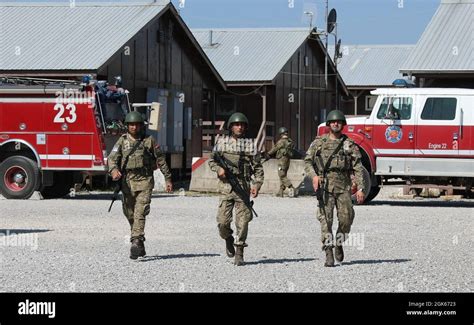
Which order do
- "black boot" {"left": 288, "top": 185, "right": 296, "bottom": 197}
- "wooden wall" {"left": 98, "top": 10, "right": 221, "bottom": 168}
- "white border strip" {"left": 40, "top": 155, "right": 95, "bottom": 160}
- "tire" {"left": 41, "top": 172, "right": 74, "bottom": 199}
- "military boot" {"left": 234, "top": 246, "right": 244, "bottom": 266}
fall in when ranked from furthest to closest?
1. "wooden wall" {"left": 98, "top": 10, "right": 221, "bottom": 168}
2. "black boot" {"left": 288, "top": 185, "right": 296, "bottom": 197}
3. "tire" {"left": 41, "top": 172, "right": 74, "bottom": 199}
4. "white border strip" {"left": 40, "top": 155, "right": 95, "bottom": 160}
5. "military boot" {"left": 234, "top": 246, "right": 244, "bottom": 266}

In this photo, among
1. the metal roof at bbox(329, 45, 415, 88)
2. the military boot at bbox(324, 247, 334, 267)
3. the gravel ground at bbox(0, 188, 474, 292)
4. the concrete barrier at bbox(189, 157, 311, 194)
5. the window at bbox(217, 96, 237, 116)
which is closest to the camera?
the gravel ground at bbox(0, 188, 474, 292)

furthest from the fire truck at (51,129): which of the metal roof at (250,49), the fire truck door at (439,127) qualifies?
the metal roof at (250,49)

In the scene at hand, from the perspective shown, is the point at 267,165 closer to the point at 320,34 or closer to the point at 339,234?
the point at 339,234

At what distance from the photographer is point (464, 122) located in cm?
2450

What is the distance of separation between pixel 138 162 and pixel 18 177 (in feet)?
41.8

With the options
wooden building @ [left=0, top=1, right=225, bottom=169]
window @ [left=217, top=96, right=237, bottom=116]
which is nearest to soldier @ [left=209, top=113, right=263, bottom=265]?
wooden building @ [left=0, top=1, right=225, bottom=169]

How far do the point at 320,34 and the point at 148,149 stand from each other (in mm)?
34693

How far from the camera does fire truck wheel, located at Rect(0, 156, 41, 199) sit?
85.5ft

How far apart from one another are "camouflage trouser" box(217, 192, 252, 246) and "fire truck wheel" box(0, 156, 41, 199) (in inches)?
509

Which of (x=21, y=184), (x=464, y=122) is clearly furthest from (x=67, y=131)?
(x=464, y=122)

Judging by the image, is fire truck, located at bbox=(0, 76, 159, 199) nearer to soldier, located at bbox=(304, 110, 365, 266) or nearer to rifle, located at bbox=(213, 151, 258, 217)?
rifle, located at bbox=(213, 151, 258, 217)

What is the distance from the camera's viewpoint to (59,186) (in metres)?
27.4

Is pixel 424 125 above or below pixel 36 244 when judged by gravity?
above
